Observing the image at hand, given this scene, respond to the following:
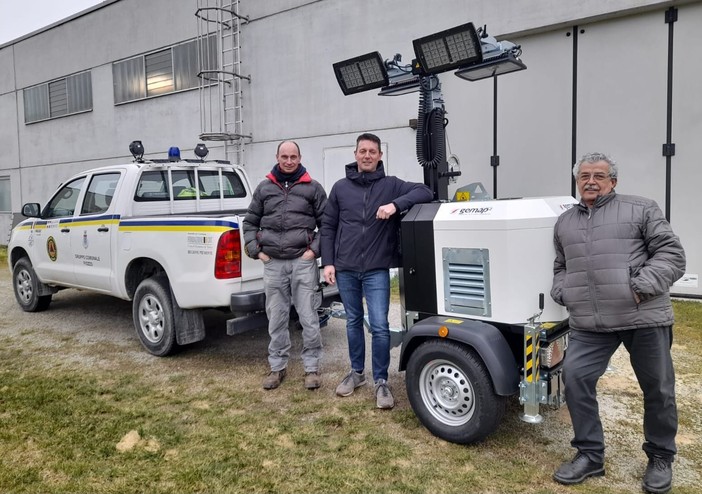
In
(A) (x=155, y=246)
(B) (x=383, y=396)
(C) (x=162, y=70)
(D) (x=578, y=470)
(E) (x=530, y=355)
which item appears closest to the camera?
(D) (x=578, y=470)

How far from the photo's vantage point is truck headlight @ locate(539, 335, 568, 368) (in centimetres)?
317

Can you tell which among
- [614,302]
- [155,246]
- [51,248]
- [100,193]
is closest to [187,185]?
[100,193]

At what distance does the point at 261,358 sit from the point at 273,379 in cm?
86

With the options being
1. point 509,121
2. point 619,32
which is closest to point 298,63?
point 509,121

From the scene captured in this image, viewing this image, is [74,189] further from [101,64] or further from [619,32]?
[101,64]

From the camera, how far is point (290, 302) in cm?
453

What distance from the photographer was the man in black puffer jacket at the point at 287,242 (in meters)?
4.32

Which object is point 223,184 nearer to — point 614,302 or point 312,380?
point 312,380

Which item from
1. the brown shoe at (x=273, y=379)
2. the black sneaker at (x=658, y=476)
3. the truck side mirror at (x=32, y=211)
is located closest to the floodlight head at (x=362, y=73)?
the brown shoe at (x=273, y=379)

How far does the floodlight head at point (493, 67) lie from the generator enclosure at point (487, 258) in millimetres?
1047

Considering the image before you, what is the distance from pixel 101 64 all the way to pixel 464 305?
14929mm

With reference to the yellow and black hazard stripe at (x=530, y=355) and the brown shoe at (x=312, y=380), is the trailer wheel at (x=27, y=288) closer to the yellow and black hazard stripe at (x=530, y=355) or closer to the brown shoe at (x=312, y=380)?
the brown shoe at (x=312, y=380)

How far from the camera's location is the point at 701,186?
7.32 m

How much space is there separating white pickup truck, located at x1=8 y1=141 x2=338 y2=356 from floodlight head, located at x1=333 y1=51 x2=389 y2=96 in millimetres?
1467
